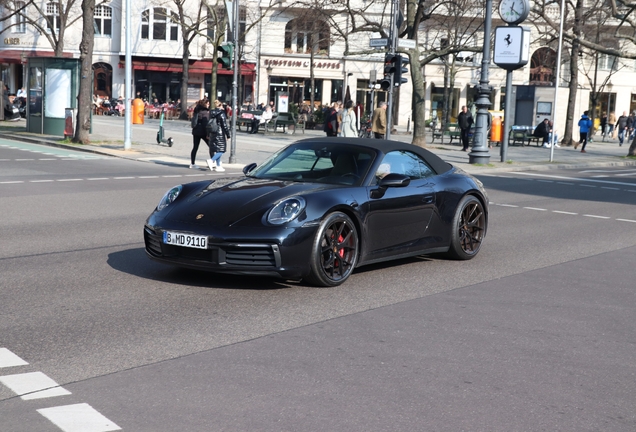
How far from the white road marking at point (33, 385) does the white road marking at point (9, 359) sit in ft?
0.69

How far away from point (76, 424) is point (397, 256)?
15.9 ft

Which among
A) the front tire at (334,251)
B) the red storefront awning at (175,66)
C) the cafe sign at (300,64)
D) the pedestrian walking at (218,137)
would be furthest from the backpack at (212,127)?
the cafe sign at (300,64)

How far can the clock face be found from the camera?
88.4 feet

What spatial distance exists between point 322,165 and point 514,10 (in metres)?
20.4

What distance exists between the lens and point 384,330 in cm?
644

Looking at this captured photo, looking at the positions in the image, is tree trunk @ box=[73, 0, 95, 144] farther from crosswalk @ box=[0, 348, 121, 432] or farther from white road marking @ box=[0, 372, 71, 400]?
white road marking @ box=[0, 372, 71, 400]

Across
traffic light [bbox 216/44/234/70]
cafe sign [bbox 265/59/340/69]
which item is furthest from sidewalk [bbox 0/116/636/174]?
cafe sign [bbox 265/59/340/69]

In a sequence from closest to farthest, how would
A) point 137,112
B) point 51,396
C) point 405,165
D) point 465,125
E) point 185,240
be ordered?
1. point 51,396
2. point 185,240
3. point 405,165
4. point 465,125
5. point 137,112

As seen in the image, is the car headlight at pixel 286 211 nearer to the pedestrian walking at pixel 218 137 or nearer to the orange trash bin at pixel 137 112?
the pedestrian walking at pixel 218 137

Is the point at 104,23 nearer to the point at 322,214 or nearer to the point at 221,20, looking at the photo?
the point at 221,20

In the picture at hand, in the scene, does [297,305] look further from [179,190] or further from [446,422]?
[446,422]

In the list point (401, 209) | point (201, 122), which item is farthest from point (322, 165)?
point (201, 122)

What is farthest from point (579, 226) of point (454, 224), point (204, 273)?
point (204, 273)

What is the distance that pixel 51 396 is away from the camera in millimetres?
4715
